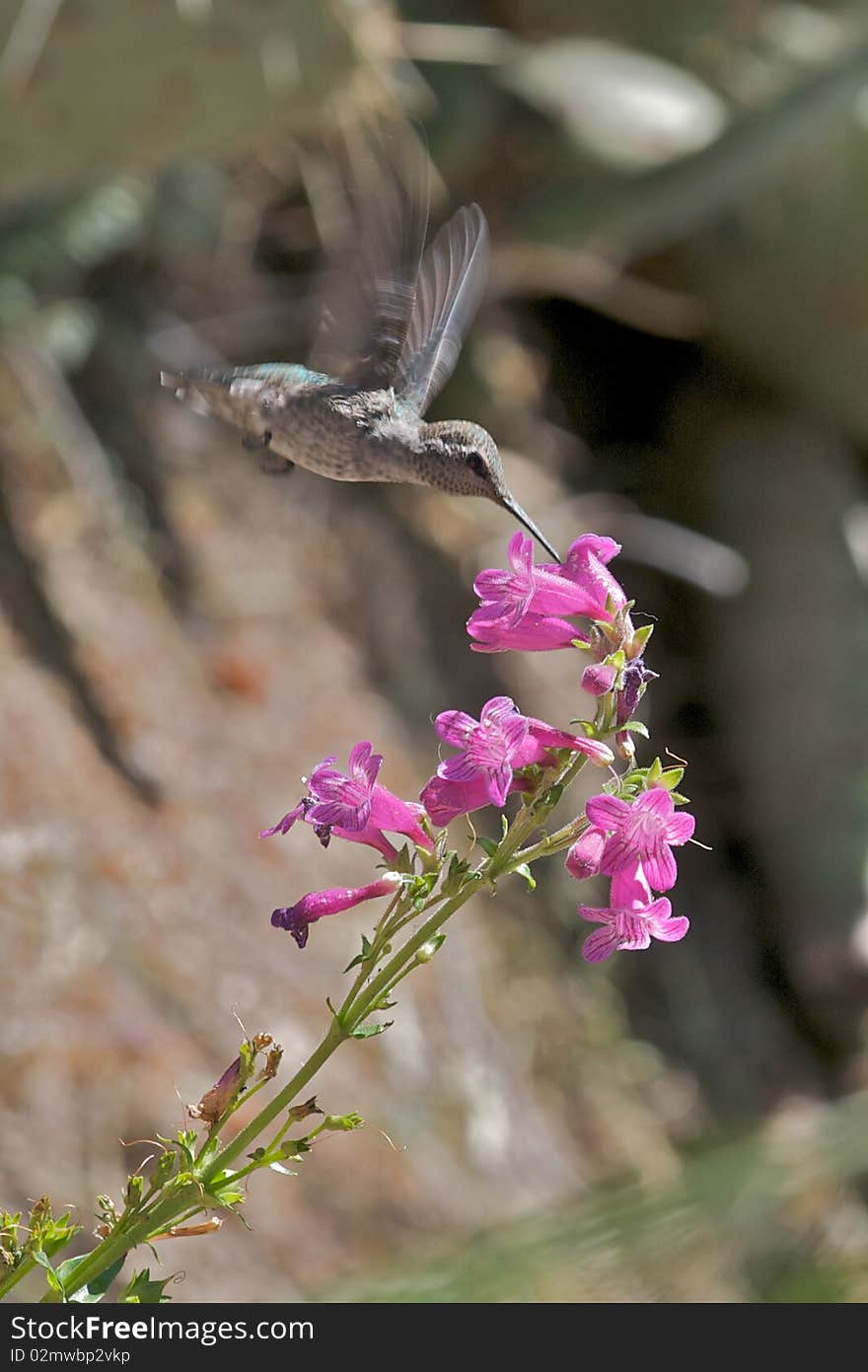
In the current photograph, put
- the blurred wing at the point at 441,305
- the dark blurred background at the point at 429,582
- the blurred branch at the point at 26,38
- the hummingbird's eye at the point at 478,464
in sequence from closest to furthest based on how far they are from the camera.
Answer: the hummingbird's eye at the point at 478,464 < the blurred wing at the point at 441,305 < the blurred branch at the point at 26,38 < the dark blurred background at the point at 429,582

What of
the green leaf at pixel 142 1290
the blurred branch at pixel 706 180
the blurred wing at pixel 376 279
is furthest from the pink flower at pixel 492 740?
the blurred branch at pixel 706 180

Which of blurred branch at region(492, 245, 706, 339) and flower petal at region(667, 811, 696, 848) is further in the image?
blurred branch at region(492, 245, 706, 339)

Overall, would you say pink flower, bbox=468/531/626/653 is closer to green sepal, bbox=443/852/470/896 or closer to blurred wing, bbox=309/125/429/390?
green sepal, bbox=443/852/470/896

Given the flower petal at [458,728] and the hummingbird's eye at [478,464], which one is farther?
the hummingbird's eye at [478,464]

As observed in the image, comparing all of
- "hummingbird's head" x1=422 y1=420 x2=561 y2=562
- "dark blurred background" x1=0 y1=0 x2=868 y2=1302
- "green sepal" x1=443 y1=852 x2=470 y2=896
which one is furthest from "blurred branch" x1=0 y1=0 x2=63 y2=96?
"green sepal" x1=443 y1=852 x2=470 y2=896

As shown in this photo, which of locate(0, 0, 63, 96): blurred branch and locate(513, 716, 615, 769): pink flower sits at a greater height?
locate(0, 0, 63, 96): blurred branch

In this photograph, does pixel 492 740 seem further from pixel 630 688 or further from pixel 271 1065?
pixel 271 1065

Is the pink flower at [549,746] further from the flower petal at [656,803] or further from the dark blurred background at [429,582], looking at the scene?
the dark blurred background at [429,582]
